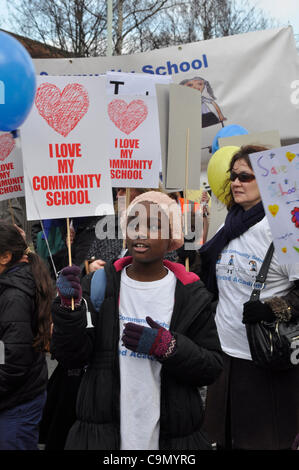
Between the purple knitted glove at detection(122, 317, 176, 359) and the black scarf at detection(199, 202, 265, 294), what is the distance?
3.86 ft

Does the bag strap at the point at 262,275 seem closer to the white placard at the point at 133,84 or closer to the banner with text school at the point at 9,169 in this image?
the white placard at the point at 133,84

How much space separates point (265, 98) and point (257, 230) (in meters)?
4.04

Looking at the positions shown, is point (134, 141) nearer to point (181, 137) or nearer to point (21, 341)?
point (181, 137)

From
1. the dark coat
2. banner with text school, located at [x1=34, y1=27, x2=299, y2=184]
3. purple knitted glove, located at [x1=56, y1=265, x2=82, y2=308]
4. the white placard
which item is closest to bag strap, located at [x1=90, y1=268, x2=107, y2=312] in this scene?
the dark coat

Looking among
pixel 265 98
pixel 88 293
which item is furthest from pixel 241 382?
pixel 265 98

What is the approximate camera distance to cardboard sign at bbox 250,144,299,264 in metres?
2.42

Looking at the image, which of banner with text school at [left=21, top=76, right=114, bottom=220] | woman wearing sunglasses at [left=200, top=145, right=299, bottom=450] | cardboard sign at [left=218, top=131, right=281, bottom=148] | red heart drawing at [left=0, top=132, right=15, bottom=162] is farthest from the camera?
cardboard sign at [left=218, top=131, right=281, bottom=148]

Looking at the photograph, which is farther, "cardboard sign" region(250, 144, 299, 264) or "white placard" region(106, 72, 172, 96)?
"white placard" region(106, 72, 172, 96)

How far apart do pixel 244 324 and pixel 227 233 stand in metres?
0.51

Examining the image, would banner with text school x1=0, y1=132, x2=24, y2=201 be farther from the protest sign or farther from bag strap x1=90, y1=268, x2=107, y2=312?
bag strap x1=90, y1=268, x2=107, y2=312

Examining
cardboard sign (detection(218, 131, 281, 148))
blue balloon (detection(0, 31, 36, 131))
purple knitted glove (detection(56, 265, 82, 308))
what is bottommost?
purple knitted glove (detection(56, 265, 82, 308))

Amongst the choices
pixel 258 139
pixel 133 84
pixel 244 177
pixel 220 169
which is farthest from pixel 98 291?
pixel 258 139

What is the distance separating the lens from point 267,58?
247 inches
